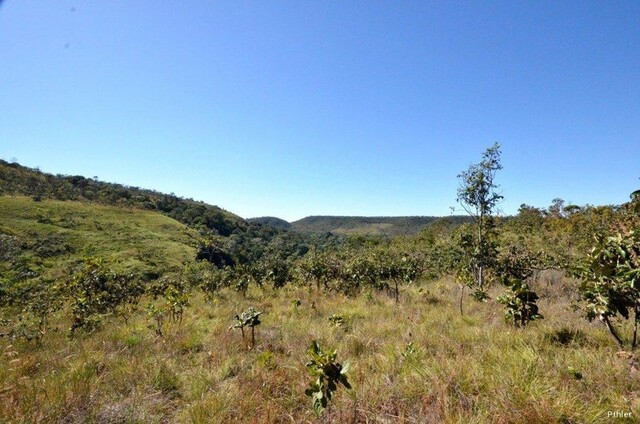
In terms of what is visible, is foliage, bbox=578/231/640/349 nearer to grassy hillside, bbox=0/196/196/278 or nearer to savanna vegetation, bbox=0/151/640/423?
savanna vegetation, bbox=0/151/640/423

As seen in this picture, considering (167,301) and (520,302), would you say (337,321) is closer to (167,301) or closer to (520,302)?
(520,302)

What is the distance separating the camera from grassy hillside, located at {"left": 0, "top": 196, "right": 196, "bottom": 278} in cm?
3338

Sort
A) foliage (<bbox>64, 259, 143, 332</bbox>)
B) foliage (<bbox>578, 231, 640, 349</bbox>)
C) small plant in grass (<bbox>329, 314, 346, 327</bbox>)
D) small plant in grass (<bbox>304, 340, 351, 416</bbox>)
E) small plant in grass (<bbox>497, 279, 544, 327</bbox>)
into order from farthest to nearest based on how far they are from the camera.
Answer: foliage (<bbox>64, 259, 143, 332</bbox>) → small plant in grass (<bbox>329, 314, 346, 327</bbox>) → small plant in grass (<bbox>497, 279, 544, 327</bbox>) → foliage (<bbox>578, 231, 640, 349</bbox>) → small plant in grass (<bbox>304, 340, 351, 416</bbox>)

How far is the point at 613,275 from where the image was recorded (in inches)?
149

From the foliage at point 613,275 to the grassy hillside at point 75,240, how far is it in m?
37.0

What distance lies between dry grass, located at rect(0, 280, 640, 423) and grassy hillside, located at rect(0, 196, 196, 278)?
31446 millimetres

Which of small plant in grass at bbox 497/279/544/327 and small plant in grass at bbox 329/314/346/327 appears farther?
small plant in grass at bbox 329/314/346/327

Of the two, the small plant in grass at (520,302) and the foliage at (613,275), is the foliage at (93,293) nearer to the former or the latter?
the small plant in grass at (520,302)

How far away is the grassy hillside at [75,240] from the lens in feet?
109

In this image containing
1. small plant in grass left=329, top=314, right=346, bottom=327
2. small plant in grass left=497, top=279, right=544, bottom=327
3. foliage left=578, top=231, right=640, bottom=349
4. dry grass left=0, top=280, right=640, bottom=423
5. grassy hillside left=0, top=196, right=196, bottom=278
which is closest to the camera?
dry grass left=0, top=280, right=640, bottom=423

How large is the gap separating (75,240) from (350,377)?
50.1 metres

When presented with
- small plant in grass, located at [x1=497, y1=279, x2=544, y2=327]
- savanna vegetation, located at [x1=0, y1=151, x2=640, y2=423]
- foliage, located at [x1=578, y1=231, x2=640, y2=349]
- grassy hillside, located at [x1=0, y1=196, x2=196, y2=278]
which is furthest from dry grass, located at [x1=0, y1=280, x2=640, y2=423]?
grassy hillside, located at [x1=0, y1=196, x2=196, y2=278]

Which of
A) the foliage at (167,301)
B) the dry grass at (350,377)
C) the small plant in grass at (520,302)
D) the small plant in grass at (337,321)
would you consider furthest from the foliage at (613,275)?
the foliage at (167,301)

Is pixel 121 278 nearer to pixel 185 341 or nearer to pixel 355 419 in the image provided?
pixel 185 341
